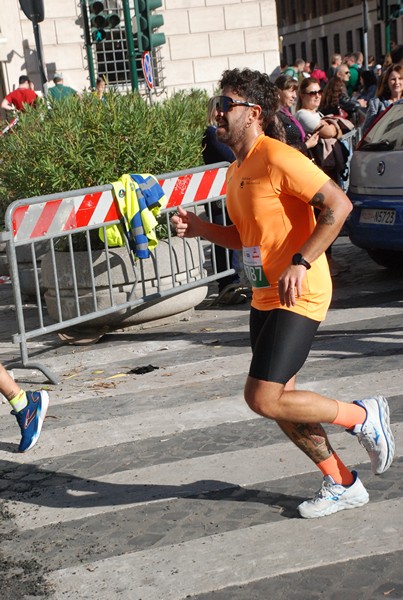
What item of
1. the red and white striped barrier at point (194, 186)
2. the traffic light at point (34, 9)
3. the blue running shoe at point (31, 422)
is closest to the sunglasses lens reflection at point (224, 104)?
the blue running shoe at point (31, 422)

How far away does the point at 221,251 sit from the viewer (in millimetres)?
9727

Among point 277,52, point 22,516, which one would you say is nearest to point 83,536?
point 22,516

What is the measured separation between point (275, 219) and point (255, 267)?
22 cm

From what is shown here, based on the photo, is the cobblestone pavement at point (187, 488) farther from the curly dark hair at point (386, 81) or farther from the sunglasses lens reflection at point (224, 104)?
the curly dark hair at point (386, 81)

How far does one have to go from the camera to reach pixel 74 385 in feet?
24.2

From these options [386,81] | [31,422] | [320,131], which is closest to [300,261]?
[31,422]

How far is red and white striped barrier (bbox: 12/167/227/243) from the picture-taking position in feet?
25.3

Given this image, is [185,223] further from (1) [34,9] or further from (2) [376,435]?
(1) [34,9]

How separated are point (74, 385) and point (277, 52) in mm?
25875

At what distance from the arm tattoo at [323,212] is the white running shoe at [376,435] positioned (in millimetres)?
874

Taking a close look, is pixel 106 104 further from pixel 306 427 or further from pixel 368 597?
pixel 368 597

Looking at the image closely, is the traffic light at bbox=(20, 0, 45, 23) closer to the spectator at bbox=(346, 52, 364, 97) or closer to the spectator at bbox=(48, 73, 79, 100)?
the spectator at bbox=(48, 73, 79, 100)

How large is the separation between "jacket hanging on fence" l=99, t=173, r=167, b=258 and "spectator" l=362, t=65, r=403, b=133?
129 inches

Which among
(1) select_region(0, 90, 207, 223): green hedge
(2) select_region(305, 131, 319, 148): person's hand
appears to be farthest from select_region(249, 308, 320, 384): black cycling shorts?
(2) select_region(305, 131, 319, 148): person's hand
